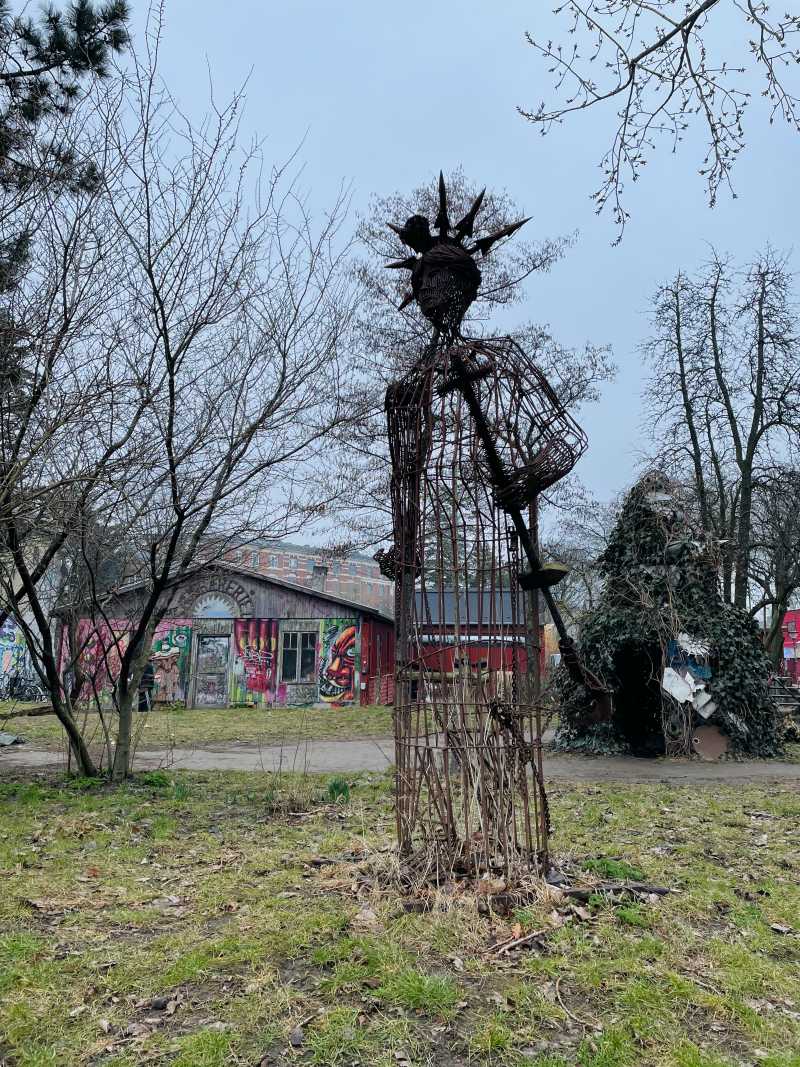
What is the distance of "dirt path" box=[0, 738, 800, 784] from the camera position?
10.4 m

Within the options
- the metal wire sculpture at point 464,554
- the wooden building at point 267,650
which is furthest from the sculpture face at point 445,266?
the wooden building at point 267,650

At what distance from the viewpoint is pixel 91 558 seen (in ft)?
31.1

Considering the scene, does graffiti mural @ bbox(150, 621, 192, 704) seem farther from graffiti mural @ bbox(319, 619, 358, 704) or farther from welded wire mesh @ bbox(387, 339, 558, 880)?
welded wire mesh @ bbox(387, 339, 558, 880)

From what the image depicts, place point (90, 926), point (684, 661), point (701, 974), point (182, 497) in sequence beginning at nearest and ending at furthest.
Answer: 1. point (701, 974)
2. point (90, 926)
3. point (182, 497)
4. point (684, 661)

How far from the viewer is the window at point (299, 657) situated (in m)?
26.0

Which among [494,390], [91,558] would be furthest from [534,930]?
[91,558]

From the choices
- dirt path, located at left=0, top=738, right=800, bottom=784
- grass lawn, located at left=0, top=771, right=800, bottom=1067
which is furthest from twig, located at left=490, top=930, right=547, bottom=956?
dirt path, located at left=0, top=738, right=800, bottom=784

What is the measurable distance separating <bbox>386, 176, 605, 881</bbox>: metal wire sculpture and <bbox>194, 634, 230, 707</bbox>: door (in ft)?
73.5

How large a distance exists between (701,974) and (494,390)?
3.10 meters

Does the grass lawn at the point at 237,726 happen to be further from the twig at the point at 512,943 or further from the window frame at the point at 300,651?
the twig at the point at 512,943

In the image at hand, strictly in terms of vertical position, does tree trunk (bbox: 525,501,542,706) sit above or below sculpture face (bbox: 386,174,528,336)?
below

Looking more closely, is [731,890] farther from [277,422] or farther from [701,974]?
[277,422]

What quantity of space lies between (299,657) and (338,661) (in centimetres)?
136

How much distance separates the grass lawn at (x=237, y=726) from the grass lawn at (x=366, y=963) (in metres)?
8.56
